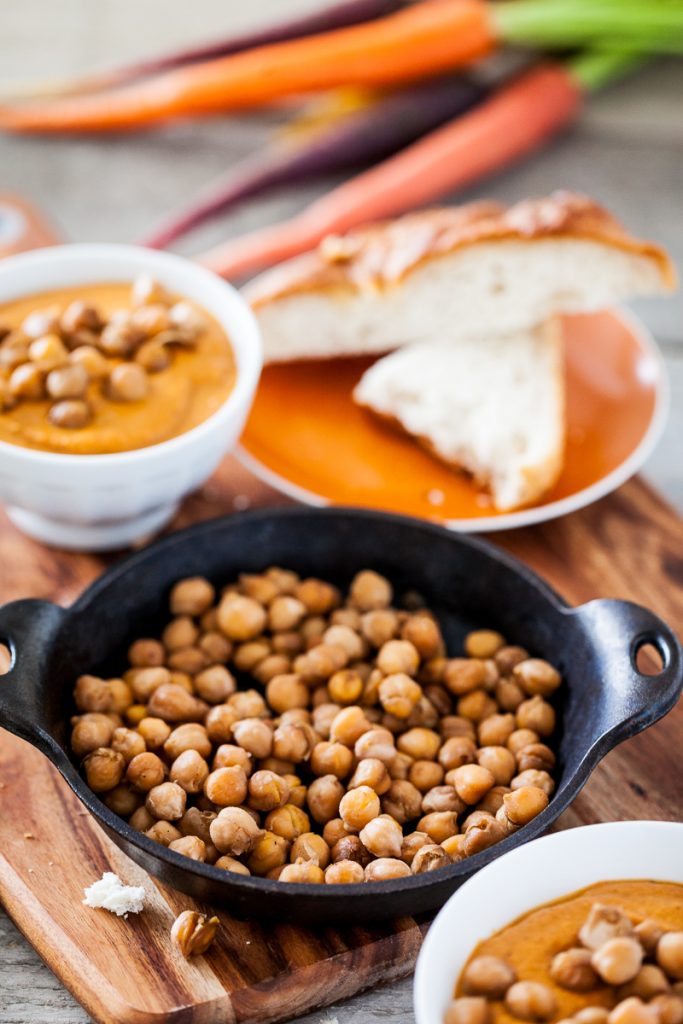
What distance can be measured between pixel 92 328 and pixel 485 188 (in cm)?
195

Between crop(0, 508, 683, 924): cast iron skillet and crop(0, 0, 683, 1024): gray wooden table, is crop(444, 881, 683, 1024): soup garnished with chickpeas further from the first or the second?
crop(0, 0, 683, 1024): gray wooden table

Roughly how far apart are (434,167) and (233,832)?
250cm

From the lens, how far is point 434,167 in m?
3.72

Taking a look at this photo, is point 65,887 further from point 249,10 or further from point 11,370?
point 249,10

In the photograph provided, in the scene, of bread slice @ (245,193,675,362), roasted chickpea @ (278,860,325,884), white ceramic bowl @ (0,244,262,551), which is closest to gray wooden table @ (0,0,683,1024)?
bread slice @ (245,193,675,362)

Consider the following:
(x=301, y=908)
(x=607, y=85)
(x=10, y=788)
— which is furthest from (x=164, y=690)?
(x=607, y=85)

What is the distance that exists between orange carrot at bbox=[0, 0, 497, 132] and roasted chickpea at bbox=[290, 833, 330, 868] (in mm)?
2806

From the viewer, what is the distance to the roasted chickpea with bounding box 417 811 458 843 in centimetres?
189

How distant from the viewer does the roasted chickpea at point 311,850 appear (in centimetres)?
185

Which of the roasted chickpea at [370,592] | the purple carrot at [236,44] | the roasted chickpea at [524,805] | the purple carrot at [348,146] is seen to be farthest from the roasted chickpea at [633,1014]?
the purple carrot at [236,44]

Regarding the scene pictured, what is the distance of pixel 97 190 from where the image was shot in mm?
3871

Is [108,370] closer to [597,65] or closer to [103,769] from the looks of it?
[103,769]

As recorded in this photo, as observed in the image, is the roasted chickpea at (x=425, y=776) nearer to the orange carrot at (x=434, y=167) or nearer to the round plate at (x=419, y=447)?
the round plate at (x=419, y=447)

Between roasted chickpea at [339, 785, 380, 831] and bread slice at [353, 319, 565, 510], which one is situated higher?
bread slice at [353, 319, 565, 510]
